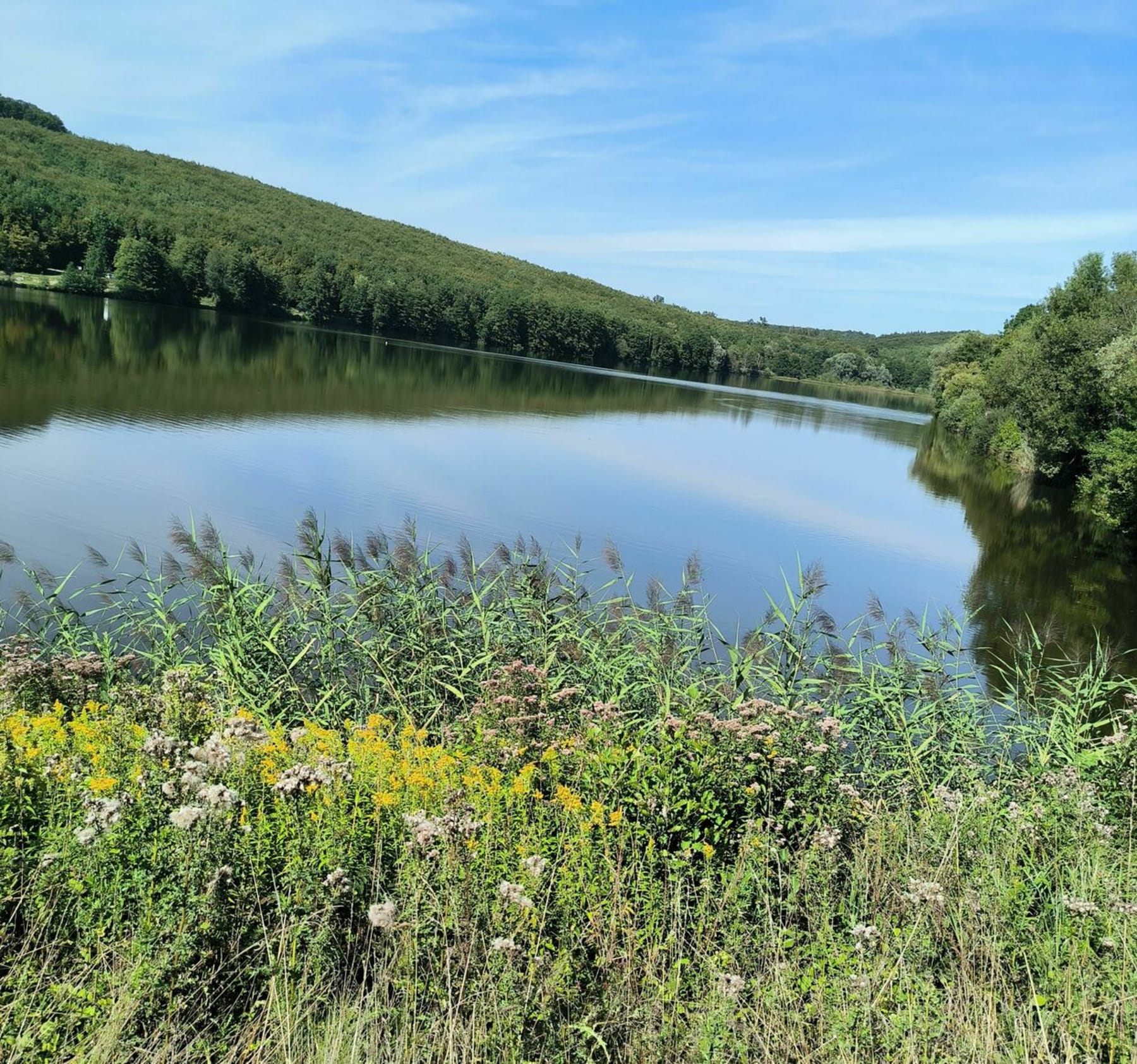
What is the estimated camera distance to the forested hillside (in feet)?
224

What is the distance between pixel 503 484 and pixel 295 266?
73.0 meters

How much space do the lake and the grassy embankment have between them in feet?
13.5

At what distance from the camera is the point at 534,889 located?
2777 mm

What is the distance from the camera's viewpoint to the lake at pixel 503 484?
1345 centimetres

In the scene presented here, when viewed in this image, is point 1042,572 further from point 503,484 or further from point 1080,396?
point 1080,396

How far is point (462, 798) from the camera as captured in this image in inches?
133

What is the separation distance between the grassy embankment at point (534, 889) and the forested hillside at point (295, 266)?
71708mm

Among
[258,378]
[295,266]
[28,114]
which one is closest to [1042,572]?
[258,378]

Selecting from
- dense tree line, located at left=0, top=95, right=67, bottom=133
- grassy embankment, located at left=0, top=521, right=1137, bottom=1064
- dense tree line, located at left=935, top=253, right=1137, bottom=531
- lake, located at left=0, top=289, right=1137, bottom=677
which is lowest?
lake, located at left=0, top=289, right=1137, bottom=677

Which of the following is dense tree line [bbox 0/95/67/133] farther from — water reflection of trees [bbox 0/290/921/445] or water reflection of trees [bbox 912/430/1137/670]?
water reflection of trees [bbox 912/430/1137/670]

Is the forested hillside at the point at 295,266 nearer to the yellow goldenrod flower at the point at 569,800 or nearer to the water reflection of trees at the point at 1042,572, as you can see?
the water reflection of trees at the point at 1042,572

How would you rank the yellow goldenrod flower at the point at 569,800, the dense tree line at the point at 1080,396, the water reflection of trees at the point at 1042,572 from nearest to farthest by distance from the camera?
the yellow goldenrod flower at the point at 569,800
the water reflection of trees at the point at 1042,572
the dense tree line at the point at 1080,396

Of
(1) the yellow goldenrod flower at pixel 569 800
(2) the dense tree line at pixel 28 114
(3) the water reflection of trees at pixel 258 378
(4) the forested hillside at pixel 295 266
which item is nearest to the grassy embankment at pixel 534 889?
(1) the yellow goldenrod flower at pixel 569 800

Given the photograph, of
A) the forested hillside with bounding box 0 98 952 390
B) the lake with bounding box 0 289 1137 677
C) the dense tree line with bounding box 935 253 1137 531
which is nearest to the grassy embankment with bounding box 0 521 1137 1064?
the lake with bounding box 0 289 1137 677
